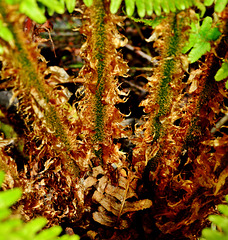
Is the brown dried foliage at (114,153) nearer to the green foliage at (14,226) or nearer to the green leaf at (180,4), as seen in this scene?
the green leaf at (180,4)

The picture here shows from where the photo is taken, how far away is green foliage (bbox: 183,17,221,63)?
31.8 inches

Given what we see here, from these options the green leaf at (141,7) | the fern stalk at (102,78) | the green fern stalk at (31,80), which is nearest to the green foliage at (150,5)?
the green leaf at (141,7)

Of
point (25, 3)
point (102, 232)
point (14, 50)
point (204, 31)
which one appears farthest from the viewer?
point (102, 232)

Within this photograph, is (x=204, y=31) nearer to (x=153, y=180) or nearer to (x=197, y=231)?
(x=153, y=180)

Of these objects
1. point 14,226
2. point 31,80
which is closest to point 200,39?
point 31,80

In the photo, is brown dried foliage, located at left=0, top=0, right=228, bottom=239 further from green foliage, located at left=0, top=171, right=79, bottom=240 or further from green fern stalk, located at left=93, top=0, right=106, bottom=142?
green foliage, located at left=0, top=171, right=79, bottom=240

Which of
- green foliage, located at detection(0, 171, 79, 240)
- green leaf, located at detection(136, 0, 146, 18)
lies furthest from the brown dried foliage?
green foliage, located at detection(0, 171, 79, 240)

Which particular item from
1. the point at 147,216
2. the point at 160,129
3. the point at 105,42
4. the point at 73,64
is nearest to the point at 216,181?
the point at 160,129

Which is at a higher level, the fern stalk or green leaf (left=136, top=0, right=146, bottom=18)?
green leaf (left=136, top=0, right=146, bottom=18)

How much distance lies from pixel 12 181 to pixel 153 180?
616 millimetres

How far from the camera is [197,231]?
1061 millimetres

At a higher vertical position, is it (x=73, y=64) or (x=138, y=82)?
(x=73, y=64)

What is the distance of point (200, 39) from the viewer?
0.84 meters

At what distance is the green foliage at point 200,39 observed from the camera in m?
0.81
